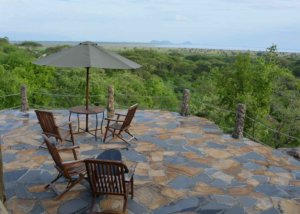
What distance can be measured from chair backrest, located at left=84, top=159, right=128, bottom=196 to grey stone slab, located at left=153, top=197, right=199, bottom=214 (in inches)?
24.3

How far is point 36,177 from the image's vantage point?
5027 mm

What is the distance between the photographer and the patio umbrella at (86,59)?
6.08 m

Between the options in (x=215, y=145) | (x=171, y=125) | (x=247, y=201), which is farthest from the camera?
(x=171, y=125)

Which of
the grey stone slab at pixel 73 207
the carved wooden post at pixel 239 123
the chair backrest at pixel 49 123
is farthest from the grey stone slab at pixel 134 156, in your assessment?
the carved wooden post at pixel 239 123

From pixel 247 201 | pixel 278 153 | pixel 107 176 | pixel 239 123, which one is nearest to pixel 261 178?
pixel 247 201

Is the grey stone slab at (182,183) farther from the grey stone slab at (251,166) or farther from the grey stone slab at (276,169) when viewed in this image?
the grey stone slab at (276,169)

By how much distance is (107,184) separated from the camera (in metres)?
3.94

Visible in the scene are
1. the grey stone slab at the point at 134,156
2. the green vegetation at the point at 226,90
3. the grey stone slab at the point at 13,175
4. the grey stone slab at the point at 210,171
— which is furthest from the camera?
the green vegetation at the point at 226,90

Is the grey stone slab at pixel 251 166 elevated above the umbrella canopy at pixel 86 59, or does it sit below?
below

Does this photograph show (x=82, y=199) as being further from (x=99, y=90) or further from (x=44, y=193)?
(x=99, y=90)

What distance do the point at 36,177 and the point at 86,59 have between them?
2.44 meters

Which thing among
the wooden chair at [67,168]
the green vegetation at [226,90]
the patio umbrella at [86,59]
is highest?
the patio umbrella at [86,59]

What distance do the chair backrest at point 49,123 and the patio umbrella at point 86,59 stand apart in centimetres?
96

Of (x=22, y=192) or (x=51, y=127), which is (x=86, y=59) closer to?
(x=51, y=127)
